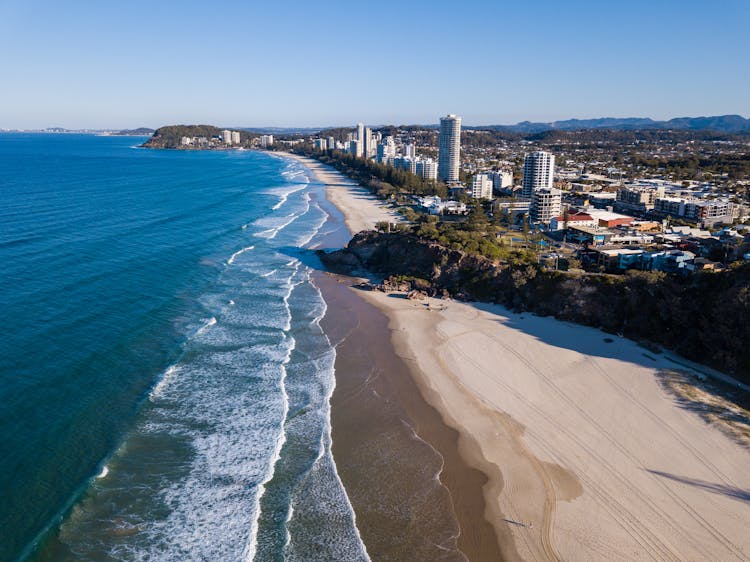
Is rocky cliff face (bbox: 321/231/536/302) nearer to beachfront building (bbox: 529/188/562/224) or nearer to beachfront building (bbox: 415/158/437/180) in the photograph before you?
beachfront building (bbox: 529/188/562/224)

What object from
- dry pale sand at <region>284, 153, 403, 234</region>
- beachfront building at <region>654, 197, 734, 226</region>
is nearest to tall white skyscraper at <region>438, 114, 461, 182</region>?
dry pale sand at <region>284, 153, 403, 234</region>

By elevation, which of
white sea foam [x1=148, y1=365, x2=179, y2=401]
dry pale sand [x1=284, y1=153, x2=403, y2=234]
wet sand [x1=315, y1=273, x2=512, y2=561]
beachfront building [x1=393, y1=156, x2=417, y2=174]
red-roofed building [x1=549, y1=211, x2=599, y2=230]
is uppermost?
beachfront building [x1=393, y1=156, x2=417, y2=174]

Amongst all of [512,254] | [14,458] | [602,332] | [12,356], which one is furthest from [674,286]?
[12,356]

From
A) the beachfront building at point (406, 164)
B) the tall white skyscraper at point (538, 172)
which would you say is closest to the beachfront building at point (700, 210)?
the tall white skyscraper at point (538, 172)

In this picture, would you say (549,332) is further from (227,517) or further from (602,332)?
(227,517)

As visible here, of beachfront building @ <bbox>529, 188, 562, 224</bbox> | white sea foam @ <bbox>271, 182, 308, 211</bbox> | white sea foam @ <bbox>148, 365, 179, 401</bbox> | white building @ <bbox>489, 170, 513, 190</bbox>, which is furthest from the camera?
white building @ <bbox>489, 170, 513, 190</bbox>

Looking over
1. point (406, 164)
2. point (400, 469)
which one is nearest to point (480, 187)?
point (406, 164)
